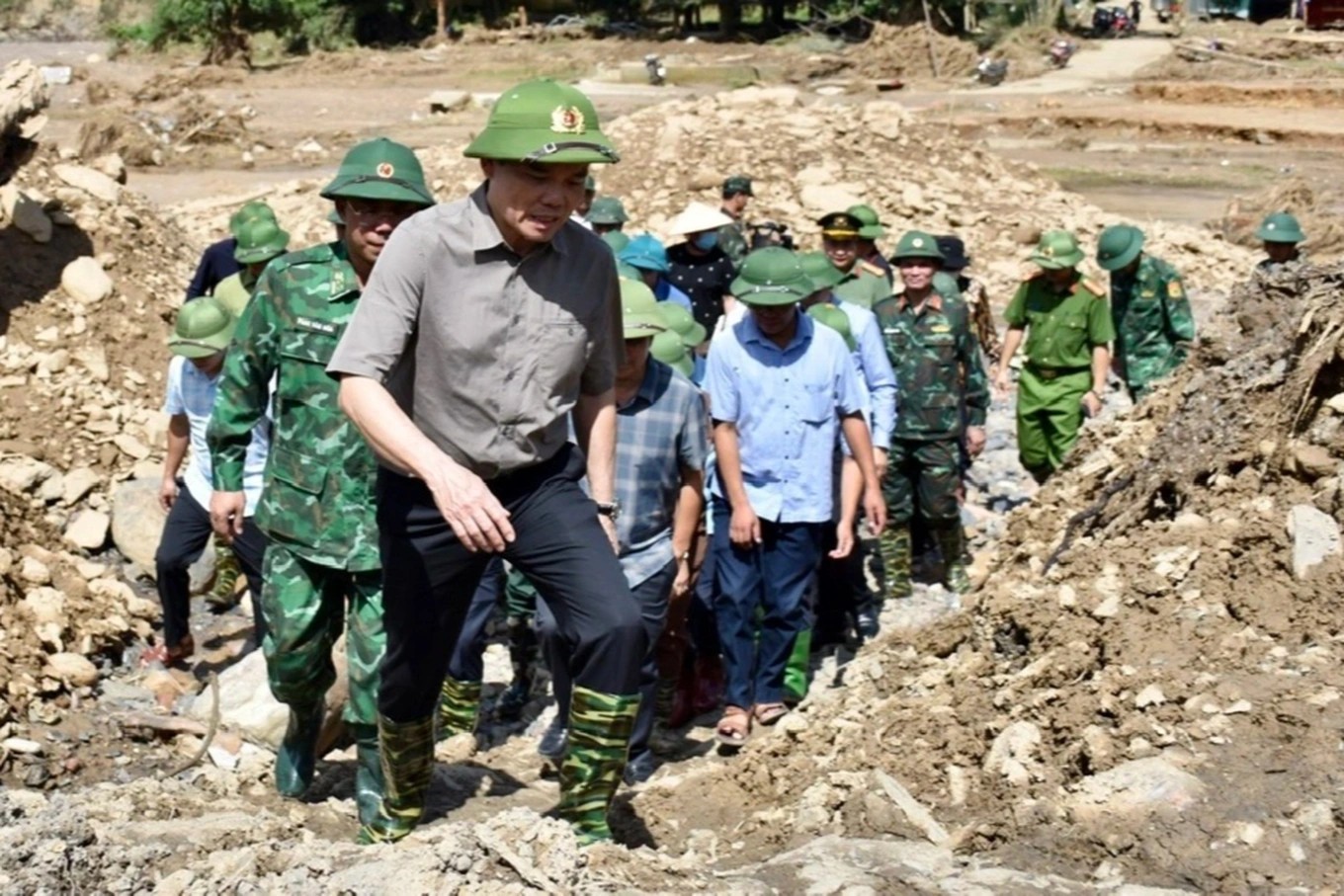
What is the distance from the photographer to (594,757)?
15.3 feet

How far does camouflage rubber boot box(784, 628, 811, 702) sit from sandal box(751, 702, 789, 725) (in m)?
0.22

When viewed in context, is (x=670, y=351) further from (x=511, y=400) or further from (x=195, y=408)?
(x=511, y=400)

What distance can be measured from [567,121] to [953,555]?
5.82m

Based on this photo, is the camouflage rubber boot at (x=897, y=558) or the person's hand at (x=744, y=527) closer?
the person's hand at (x=744, y=527)

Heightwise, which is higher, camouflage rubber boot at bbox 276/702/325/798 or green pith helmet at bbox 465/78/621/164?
green pith helmet at bbox 465/78/621/164

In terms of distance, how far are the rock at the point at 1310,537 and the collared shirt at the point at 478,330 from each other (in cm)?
252

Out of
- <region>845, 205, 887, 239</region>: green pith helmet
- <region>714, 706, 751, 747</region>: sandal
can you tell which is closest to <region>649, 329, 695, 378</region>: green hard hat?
<region>714, 706, 751, 747</region>: sandal

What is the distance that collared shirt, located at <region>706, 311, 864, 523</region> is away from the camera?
7.42 meters

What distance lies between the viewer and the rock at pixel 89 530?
1003 cm

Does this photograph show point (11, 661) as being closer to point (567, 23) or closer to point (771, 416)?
point (771, 416)

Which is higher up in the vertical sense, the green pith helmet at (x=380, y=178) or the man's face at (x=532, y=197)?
the man's face at (x=532, y=197)

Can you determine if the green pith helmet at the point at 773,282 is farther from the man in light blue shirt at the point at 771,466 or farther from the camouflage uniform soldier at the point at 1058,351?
the camouflage uniform soldier at the point at 1058,351

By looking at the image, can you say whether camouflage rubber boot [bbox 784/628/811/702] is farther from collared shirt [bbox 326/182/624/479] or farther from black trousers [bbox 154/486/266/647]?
collared shirt [bbox 326/182/624/479]

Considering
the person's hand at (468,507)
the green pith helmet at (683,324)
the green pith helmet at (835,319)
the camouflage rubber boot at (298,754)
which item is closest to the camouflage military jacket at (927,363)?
the green pith helmet at (835,319)
